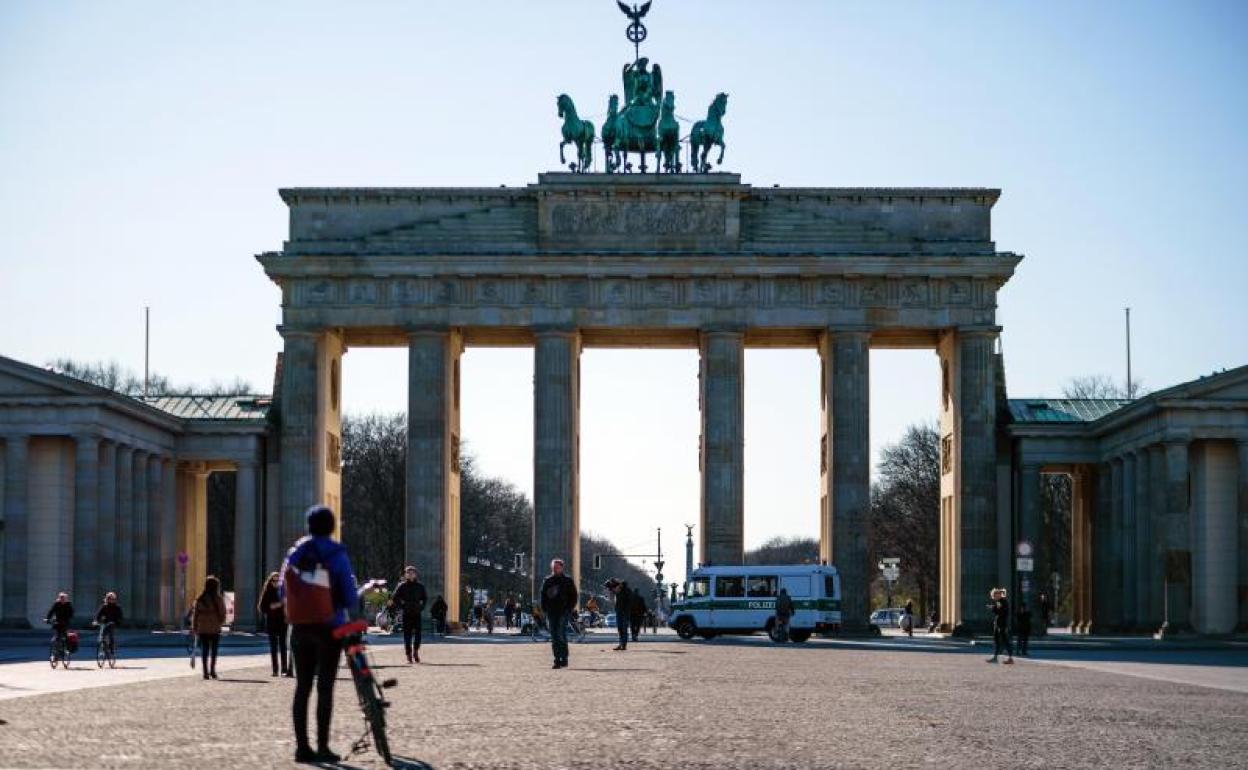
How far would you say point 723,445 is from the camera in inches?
3226

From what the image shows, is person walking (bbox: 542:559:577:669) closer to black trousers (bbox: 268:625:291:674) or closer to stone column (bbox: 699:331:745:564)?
black trousers (bbox: 268:625:291:674)

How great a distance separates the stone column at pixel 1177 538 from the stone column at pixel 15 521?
37653 millimetres

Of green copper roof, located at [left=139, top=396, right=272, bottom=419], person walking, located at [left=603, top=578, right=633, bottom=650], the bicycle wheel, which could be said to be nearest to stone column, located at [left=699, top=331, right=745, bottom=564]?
green copper roof, located at [left=139, top=396, right=272, bottom=419]

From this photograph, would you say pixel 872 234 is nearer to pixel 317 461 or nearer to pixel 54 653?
pixel 317 461

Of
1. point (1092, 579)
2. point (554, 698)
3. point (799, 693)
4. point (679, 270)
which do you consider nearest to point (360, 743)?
point (554, 698)

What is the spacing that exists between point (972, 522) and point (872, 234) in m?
11.2

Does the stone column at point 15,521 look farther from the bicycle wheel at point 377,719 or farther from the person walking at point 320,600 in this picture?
the bicycle wheel at point 377,719

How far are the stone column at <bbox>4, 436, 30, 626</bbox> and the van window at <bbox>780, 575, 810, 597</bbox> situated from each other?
82.3 feet

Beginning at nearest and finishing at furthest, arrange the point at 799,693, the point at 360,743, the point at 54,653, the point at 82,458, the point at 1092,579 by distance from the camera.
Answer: the point at 360,743 < the point at 799,693 < the point at 54,653 < the point at 82,458 < the point at 1092,579

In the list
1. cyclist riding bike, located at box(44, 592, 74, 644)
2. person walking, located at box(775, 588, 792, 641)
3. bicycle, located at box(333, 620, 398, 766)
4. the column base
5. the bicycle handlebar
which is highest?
the bicycle handlebar

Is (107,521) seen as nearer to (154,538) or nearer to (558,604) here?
(154,538)

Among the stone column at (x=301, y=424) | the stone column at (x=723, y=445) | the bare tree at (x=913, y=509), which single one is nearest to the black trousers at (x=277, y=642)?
the stone column at (x=301, y=424)

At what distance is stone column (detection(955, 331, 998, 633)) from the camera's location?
81.3 m

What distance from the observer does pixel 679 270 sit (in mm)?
82062
